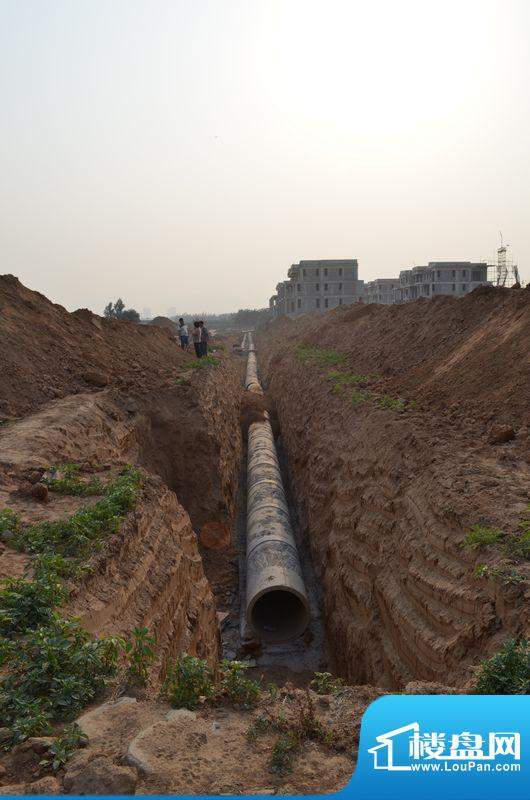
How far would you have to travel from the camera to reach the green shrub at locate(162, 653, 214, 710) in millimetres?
3758

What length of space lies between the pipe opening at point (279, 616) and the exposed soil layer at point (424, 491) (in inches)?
20.4

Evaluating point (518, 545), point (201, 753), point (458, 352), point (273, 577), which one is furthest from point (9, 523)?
point (458, 352)

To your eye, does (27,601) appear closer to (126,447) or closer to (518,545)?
(518,545)

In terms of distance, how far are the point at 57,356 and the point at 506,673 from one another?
11.8m

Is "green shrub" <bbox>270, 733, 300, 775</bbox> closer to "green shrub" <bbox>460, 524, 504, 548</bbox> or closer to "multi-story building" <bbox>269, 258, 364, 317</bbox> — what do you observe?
"green shrub" <bbox>460, 524, 504, 548</bbox>

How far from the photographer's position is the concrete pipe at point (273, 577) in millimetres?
9039

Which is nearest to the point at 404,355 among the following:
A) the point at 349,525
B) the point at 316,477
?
the point at 316,477

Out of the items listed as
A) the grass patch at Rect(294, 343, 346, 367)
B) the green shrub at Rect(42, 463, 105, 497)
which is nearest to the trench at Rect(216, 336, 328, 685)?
the green shrub at Rect(42, 463, 105, 497)

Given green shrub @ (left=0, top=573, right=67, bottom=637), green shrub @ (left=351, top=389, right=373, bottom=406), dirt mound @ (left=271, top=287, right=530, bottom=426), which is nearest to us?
green shrub @ (left=0, top=573, right=67, bottom=637)

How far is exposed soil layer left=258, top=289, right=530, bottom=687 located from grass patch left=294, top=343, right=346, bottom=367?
3.39 meters

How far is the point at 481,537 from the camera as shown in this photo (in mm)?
5496

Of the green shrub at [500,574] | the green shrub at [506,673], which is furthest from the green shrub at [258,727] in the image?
the green shrub at [500,574]

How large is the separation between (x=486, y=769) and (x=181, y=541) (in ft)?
20.7

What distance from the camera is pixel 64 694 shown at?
358 cm
